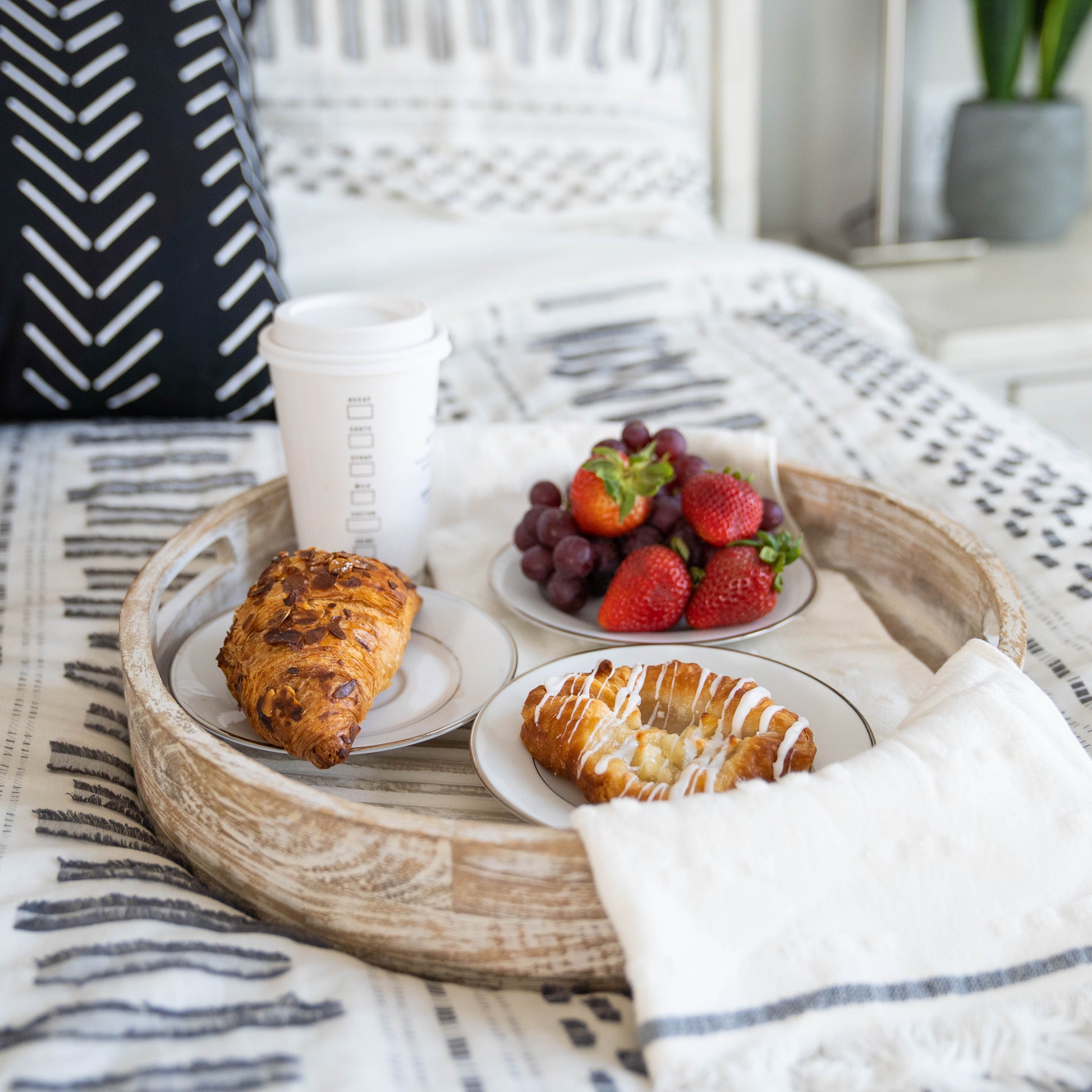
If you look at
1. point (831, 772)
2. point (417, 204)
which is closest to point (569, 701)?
point (831, 772)

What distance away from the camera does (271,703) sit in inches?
23.2

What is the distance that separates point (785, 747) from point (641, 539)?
9.5 inches

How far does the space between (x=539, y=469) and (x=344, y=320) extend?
0.75 feet

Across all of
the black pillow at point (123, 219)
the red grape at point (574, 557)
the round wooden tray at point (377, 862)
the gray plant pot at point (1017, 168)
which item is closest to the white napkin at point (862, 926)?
the round wooden tray at point (377, 862)

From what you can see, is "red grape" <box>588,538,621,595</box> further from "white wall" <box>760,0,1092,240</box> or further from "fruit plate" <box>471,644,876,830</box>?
"white wall" <box>760,0,1092,240</box>

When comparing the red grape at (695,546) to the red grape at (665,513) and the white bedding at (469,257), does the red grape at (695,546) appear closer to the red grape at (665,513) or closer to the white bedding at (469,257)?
the red grape at (665,513)

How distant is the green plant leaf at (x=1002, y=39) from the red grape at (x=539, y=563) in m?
1.79

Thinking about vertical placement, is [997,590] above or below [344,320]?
below

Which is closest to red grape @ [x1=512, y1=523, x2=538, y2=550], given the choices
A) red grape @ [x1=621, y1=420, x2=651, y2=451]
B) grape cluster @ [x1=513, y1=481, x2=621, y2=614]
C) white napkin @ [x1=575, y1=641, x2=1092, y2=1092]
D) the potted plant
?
grape cluster @ [x1=513, y1=481, x2=621, y2=614]

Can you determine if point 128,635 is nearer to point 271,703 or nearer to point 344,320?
point 271,703

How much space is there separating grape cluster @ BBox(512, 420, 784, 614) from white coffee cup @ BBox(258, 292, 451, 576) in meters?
0.10

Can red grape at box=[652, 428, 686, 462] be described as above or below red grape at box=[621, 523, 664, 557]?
above

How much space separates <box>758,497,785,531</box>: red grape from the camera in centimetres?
77

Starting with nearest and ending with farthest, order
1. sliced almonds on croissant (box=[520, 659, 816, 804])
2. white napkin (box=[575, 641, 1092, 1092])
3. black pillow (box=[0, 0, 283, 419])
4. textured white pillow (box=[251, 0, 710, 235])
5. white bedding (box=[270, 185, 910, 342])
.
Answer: white napkin (box=[575, 641, 1092, 1092]) → sliced almonds on croissant (box=[520, 659, 816, 804]) → black pillow (box=[0, 0, 283, 419]) → white bedding (box=[270, 185, 910, 342]) → textured white pillow (box=[251, 0, 710, 235])
